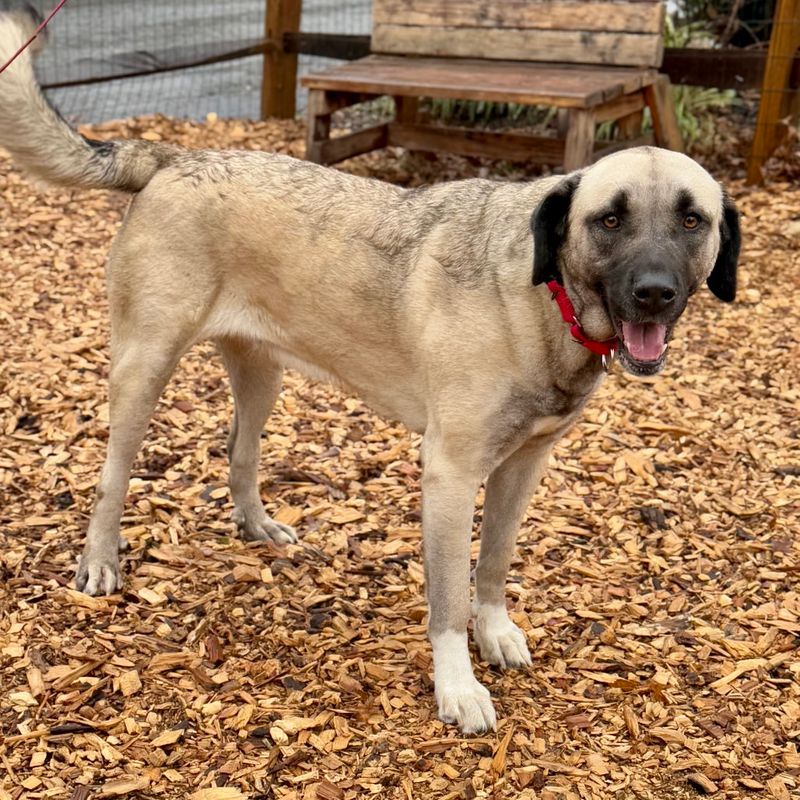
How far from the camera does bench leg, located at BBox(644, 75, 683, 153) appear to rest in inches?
321

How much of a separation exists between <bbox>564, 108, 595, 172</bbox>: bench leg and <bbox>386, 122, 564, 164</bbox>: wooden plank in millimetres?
976

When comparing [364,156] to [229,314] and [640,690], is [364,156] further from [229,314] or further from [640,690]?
[640,690]

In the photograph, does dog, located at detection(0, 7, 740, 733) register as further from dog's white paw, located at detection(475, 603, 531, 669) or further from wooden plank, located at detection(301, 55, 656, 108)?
wooden plank, located at detection(301, 55, 656, 108)

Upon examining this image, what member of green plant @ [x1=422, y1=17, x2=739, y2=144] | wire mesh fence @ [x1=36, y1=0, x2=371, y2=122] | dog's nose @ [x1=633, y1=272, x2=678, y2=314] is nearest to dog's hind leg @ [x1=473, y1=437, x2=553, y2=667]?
dog's nose @ [x1=633, y1=272, x2=678, y2=314]

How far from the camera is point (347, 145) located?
27.9 ft

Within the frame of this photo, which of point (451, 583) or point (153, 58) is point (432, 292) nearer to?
point (451, 583)

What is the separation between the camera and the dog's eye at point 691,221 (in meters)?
3.17

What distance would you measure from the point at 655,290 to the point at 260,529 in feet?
7.19

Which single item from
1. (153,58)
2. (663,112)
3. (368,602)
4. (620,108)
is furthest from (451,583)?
(153,58)

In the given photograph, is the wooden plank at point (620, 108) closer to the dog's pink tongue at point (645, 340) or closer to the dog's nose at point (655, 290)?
the dog's pink tongue at point (645, 340)

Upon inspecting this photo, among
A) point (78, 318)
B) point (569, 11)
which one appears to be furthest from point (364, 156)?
point (78, 318)

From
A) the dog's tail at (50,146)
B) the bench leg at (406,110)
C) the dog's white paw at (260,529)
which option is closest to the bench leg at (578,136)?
the bench leg at (406,110)

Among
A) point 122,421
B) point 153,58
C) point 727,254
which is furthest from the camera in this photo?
point 153,58

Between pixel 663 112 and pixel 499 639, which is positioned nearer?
pixel 499 639
